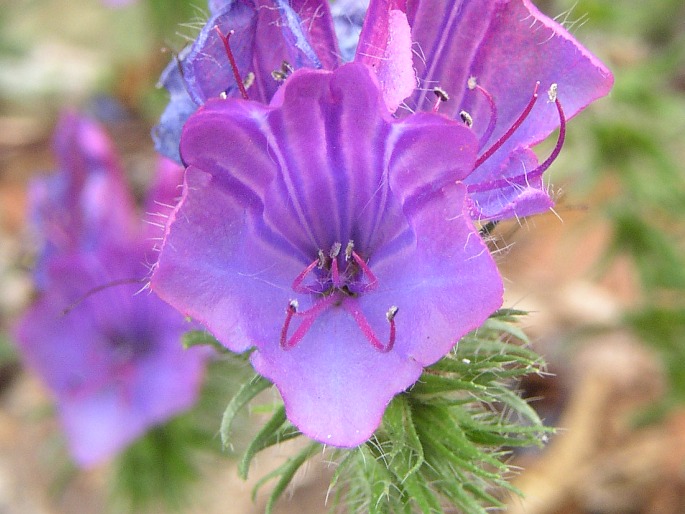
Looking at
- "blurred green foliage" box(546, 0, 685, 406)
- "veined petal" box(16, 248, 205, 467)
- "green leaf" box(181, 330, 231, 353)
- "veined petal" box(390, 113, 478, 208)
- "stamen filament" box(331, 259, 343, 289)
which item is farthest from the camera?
"blurred green foliage" box(546, 0, 685, 406)

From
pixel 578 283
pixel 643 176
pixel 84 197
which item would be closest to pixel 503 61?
pixel 84 197

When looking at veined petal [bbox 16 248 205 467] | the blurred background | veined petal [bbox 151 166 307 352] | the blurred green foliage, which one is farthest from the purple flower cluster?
the blurred green foliage

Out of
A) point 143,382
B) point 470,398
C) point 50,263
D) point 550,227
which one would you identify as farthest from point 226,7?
point 550,227

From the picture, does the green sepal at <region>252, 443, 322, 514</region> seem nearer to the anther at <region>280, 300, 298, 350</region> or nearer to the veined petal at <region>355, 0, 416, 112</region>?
the anther at <region>280, 300, 298, 350</region>

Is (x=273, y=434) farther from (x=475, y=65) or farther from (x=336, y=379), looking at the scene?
(x=475, y=65)

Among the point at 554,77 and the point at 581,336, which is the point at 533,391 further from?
the point at 554,77

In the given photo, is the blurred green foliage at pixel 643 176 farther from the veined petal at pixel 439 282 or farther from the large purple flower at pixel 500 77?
the veined petal at pixel 439 282
